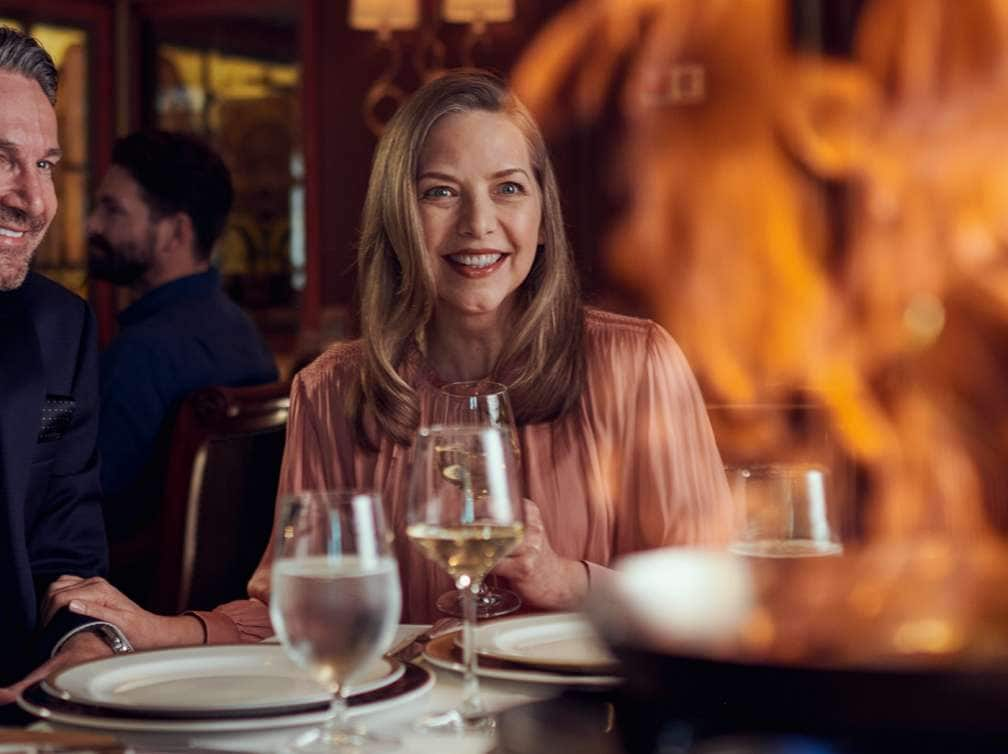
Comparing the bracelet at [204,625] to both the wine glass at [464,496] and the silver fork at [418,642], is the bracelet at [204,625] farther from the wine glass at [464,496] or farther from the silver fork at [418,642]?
the wine glass at [464,496]

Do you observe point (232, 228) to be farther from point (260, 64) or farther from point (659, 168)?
point (659, 168)

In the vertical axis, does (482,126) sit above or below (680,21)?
below

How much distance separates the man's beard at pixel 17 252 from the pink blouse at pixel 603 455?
408mm

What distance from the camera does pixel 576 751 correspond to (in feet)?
2.65

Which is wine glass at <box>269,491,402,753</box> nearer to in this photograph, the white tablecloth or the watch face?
the white tablecloth

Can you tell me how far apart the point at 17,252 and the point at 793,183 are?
3089 mm

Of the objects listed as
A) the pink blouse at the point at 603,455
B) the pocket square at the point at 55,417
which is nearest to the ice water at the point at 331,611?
the pink blouse at the point at 603,455

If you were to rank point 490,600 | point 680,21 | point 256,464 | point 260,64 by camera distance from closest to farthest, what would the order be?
point 490,600 → point 256,464 → point 680,21 → point 260,64

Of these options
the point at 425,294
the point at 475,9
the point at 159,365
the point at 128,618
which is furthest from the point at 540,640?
the point at 475,9

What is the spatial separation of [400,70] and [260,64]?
734mm

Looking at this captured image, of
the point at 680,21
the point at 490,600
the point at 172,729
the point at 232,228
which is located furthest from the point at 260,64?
the point at 172,729

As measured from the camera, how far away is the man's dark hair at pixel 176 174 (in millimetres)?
3580

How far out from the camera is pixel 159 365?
296 cm

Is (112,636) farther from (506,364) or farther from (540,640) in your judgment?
(506,364)
